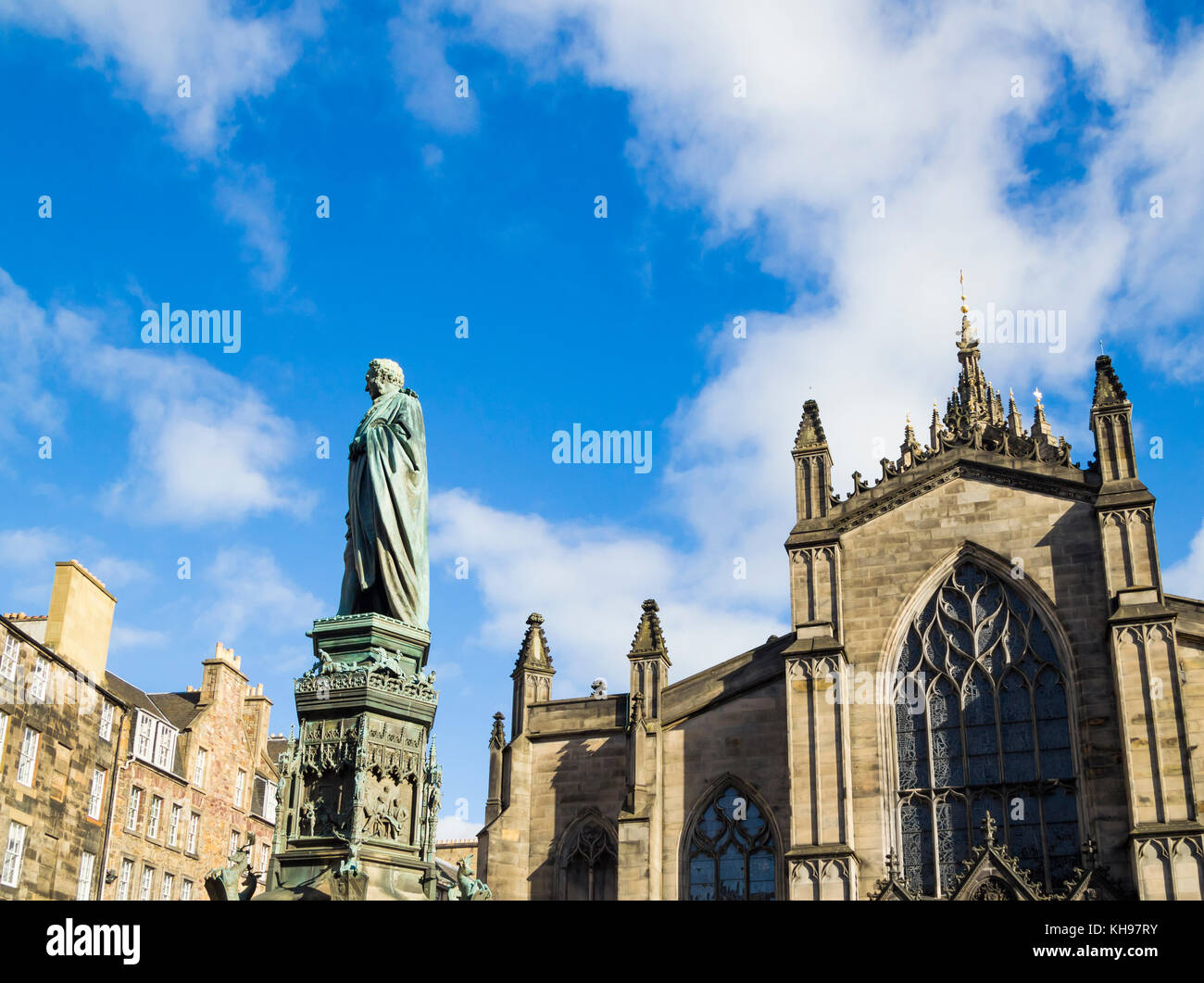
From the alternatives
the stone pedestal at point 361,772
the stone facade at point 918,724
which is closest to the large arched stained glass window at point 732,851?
the stone facade at point 918,724

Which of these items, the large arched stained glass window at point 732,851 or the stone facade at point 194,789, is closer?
the large arched stained glass window at point 732,851

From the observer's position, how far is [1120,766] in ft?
84.9

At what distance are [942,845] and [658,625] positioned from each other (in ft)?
27.4

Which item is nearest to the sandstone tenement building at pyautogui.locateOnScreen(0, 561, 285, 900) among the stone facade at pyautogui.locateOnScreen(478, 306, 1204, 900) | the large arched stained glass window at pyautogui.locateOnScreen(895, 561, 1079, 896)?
the stone facade at pyautogui.locateOnScreen(478, 306, 1204, 900)

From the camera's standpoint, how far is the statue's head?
1140 centimetres

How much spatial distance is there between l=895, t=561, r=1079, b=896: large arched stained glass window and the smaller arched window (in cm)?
683

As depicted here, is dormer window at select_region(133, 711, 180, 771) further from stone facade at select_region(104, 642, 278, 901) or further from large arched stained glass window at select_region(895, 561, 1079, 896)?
large arched stained glass window at select_region(895, 561, 1079, 896)

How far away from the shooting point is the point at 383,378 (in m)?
11.4

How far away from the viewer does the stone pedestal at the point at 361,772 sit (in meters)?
9.25

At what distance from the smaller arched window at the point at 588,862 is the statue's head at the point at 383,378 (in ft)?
67.2

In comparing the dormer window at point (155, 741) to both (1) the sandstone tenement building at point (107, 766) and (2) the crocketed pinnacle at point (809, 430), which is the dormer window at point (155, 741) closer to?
(1) the sandstone tenement building at point (107, 766)
